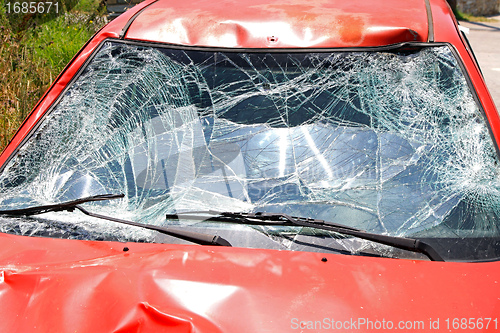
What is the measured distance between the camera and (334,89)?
80.0 inches

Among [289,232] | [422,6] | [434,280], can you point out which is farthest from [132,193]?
[422,6]

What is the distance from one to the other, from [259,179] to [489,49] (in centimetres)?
969

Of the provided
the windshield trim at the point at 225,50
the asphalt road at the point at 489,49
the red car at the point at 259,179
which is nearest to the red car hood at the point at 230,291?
the red car at the point at 259,179

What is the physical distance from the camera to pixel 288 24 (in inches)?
83.9

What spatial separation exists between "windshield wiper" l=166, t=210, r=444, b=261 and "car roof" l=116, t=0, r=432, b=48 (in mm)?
873

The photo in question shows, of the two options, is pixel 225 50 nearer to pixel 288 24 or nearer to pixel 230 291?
pixel 288 24

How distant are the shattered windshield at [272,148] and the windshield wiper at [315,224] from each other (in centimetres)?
3

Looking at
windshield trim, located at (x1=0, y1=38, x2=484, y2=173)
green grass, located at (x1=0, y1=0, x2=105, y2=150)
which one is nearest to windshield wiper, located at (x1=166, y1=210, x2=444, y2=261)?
windshield trim, located at (x1=0, y1=38, x2=484, y2=173)

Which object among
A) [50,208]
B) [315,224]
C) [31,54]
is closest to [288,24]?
[315,224]

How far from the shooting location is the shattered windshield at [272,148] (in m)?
1.61

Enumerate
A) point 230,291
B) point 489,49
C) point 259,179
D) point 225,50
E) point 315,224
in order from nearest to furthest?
point 230,291
point 315,224
point 259,179
point 225,50
point 489,49

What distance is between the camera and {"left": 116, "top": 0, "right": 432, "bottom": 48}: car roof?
6.71 ft

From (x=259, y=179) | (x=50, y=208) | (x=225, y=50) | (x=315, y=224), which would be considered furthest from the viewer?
(x=225, y=50)

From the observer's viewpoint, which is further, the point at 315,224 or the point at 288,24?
the point at 288,24
